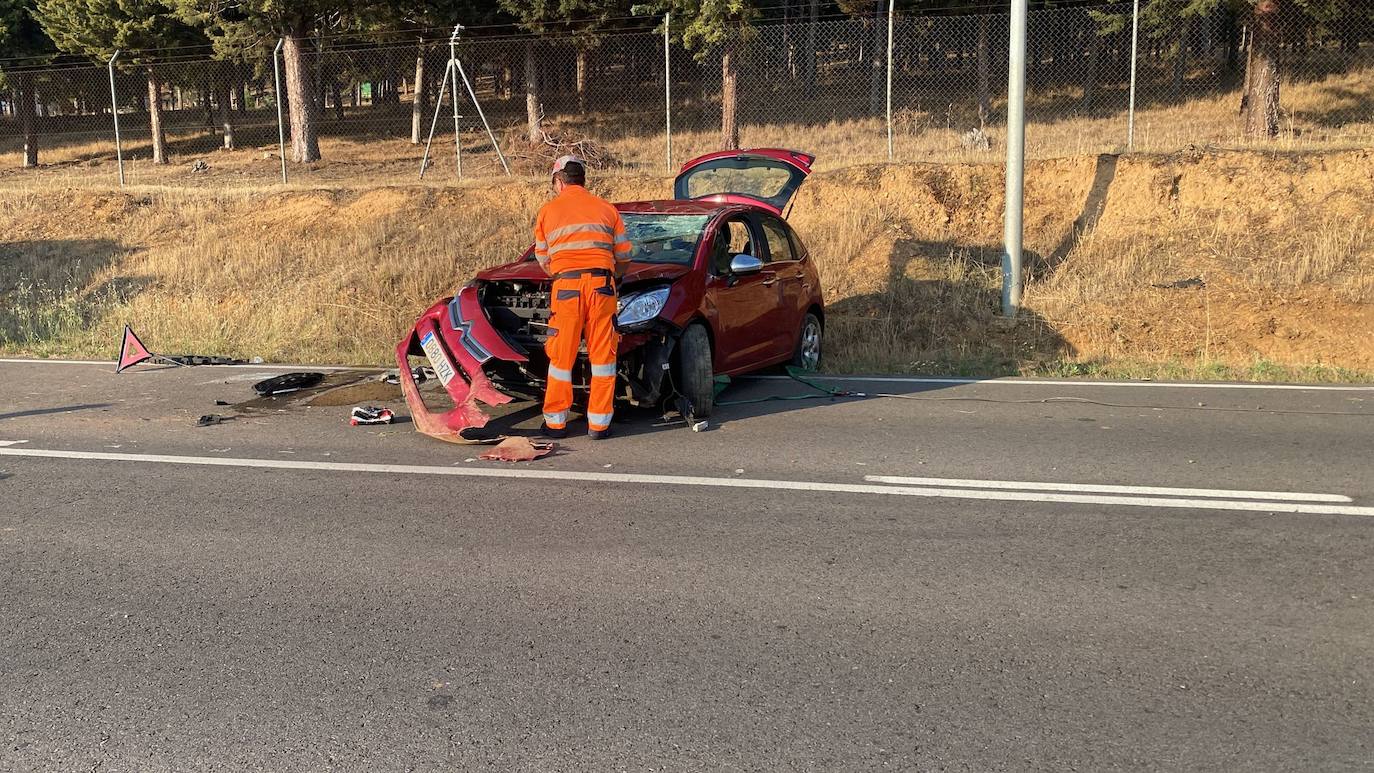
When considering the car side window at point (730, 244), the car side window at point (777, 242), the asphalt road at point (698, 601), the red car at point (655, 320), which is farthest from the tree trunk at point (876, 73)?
the asphalt road at point (698, 601)

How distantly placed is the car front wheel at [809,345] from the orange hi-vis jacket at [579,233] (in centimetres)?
310

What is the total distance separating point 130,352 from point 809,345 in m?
6.67

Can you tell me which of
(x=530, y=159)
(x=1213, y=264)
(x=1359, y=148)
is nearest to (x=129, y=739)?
(x=1213, y=264)

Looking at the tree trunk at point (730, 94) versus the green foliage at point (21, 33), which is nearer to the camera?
the tree trunk at point (730, 94)

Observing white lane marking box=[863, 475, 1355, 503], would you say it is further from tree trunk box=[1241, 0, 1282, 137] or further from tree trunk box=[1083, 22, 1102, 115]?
tree trunk box=[1083, 22, 1102, 115]

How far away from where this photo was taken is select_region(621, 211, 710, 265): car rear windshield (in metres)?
8.51

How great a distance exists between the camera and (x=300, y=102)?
2633 centimetres

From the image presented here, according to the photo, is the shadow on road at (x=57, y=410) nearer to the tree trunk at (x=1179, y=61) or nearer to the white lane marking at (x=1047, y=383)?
the white lane marking at (x=1047, y=383)

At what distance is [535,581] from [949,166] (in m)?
13.9

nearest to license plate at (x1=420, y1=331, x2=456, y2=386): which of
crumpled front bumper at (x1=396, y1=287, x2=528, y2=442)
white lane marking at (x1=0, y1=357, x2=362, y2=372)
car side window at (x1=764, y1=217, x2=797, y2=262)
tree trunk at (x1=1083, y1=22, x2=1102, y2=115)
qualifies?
crumpled front bumper at (x1=396, y1=287, x2=528, y2=442)

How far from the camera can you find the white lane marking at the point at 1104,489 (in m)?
5.98

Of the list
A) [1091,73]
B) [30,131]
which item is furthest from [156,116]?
[1091,73]

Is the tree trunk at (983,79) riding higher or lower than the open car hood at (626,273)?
higher

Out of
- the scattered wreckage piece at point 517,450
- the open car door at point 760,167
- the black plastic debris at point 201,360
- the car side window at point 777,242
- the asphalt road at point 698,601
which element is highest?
the open car door at point 760,167
